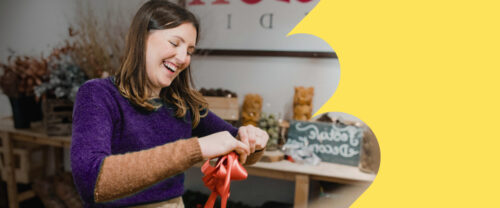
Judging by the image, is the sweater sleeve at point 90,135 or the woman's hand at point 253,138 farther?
the woman's hand at point 253,138

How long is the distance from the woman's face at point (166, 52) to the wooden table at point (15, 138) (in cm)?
116

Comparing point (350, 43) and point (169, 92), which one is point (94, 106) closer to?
point (169, 92)

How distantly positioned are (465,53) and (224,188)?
77 centimetres

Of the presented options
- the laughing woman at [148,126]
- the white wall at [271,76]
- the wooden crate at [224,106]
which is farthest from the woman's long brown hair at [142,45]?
the white wall at [271,76]

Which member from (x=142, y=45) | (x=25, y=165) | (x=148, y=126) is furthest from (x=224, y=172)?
(x=25, y=165)

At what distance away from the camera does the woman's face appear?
2.23ft

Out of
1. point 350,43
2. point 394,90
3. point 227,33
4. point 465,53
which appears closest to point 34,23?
point 227,33

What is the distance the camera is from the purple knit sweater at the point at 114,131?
0.56m

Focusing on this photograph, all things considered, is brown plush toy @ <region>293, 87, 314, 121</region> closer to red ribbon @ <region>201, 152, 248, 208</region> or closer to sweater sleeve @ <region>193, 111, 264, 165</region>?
sweater sleeve @ <region>193, 111, 264, 165</region>

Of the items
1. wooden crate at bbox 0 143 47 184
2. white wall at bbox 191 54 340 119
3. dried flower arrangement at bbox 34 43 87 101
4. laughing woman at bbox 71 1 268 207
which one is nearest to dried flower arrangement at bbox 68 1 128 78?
dried flower arrangement at bbox 34 43 87 101

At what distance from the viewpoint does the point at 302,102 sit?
1447mm

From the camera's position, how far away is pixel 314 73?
5.03ft

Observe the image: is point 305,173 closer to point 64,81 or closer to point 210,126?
point 210,126

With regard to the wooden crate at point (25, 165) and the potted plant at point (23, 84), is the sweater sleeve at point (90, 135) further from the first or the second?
the wooden crate at point (25, 165)
